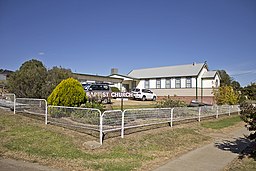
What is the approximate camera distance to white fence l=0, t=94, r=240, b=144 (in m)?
8.57

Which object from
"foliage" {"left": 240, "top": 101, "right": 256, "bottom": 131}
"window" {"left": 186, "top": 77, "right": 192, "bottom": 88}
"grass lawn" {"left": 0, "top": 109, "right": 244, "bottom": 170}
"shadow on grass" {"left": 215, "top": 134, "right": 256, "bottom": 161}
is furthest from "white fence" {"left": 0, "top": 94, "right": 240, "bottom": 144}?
"window" {"left": 186, "top": 77, "right": 192, "bottom": 88}

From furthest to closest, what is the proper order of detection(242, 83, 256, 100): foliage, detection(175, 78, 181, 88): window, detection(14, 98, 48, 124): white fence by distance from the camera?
detection(175, 78, 181, 88): window, detection(14, 98, 48, 124): white fence, detection(242, 83, 256, 100): foliage

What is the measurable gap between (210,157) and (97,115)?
157 inches

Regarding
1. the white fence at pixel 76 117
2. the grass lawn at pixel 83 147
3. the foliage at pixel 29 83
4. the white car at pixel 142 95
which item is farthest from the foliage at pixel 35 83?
the white car at pixel 142 95

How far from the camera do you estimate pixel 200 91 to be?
3578cm

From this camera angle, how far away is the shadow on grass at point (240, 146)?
769cm

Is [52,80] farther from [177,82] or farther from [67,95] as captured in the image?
[177,82]

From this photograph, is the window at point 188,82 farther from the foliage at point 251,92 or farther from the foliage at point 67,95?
the foliage at point 67,95

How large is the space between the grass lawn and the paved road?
25 centimetres

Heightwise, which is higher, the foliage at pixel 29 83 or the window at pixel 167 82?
the window at pixel 167 82

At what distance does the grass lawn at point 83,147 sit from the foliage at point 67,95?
160cm

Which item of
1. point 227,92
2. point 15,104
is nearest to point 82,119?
point 15,104

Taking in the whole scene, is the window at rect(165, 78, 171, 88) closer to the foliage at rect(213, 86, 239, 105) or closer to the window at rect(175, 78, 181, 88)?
the window at rect(175, 78, 181, 88)

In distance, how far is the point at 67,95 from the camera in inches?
473
